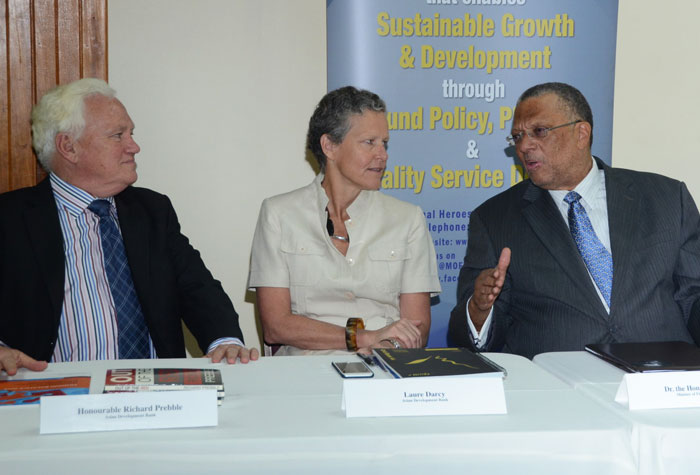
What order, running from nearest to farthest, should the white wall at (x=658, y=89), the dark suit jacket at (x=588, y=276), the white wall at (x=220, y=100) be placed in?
the dark suit jacket at (x=588, y=276) < the white wall at (x=220, y=100) < the white wall at (x=658, y=89)

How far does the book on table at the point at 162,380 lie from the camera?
1.45 metres

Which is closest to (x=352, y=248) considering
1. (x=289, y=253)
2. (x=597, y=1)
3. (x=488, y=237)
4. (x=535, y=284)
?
(x=289, y=253)

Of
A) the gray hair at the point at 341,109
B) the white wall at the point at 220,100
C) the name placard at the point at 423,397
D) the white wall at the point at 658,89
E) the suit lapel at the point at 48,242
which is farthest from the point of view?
the white wall at the point at 658,89

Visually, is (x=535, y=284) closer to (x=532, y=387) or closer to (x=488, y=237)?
(x=488, y=237)

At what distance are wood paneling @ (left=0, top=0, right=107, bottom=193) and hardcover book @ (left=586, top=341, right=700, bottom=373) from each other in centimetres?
256

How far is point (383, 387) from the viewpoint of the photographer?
4.52 feet

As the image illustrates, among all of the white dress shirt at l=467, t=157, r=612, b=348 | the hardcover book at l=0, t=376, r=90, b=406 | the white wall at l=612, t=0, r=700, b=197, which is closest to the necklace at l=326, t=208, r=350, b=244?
the white dress shirt at l=467, t=157, r=612, b=348

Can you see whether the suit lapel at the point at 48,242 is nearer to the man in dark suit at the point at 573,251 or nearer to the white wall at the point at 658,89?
the man in dark suit at the point at 573,251

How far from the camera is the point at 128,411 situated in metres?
1.30

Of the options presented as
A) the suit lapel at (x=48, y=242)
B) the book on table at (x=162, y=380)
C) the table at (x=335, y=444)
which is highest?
the suit lapel at (x=48, y=242)

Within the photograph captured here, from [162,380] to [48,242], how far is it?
1.12 metres

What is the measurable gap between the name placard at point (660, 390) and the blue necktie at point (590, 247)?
3.49 ft

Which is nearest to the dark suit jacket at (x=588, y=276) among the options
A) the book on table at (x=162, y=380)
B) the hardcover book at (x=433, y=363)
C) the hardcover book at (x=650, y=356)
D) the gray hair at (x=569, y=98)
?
the gray hair at (x=569, y=98)

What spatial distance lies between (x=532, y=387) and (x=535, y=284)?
0.99 m
